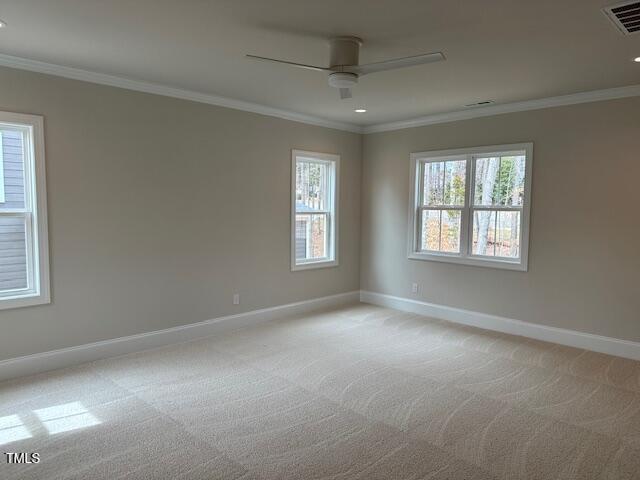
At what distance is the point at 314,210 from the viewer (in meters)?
5.99

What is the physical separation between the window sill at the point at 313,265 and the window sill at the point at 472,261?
109cm

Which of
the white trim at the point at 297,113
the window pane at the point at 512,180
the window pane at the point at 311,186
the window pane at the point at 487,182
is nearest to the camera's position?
the white trim at the point at 297,113

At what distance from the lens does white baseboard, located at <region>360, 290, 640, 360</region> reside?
4.30 m

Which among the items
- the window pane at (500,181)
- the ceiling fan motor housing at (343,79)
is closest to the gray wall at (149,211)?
the ceiling fan motor housing at (343,79)

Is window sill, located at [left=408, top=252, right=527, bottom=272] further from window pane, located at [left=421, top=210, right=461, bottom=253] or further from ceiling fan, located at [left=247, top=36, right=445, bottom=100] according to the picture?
ceiling fan, located at [left=247, top=36, right=445, bottom=100]

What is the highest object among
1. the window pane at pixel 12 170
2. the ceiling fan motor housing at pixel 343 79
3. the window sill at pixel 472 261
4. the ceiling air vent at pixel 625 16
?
the ceiling air vent at pixel 625 16

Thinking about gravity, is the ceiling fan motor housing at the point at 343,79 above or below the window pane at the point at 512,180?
above

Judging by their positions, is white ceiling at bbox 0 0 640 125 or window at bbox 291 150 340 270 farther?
window at bbox 291 150 340 270

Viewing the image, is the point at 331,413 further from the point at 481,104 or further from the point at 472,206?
the point at 481,104

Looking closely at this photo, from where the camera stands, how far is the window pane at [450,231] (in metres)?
5.51

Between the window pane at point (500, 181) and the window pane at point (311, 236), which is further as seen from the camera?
the window pane at point (311, 236)

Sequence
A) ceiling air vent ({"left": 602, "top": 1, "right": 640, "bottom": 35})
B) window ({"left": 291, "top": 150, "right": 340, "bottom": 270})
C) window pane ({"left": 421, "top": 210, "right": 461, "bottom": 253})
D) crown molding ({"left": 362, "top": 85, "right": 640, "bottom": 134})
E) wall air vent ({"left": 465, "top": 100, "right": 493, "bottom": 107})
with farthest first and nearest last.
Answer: window ({"left": 291, "top": 150, "right": 340, "bottom": 270}) → window pane ({"left": 421, "top": 210, "right": 461, "bottom": 253}) → wall air vent ({"left": 465, "top": 100, "right": 493, "bottom": 107}) → crown molding ({"left": 362, "top": 85, "right": 640, "bottom": 134}) → ceiling air vent ({"left": 602, "top": 1, "right": 640, "bottom": 35})

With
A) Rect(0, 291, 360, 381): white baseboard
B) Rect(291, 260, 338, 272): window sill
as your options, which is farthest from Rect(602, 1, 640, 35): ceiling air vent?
Rect(0, 291, 360, 381): white baseboard

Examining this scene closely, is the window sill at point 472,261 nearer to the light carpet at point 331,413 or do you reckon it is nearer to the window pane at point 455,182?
the window pane at point 455,182
